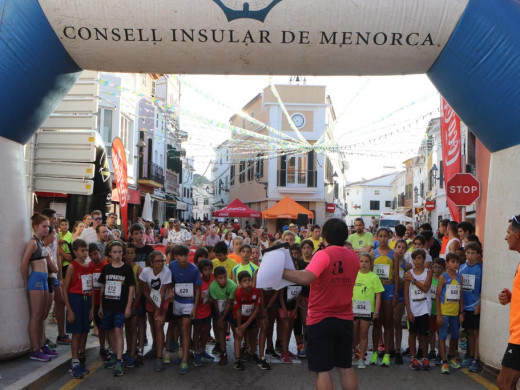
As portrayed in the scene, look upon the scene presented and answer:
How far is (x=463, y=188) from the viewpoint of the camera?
33.9 ft

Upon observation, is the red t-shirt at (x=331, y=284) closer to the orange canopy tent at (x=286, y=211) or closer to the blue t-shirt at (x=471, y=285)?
the blue t-shirt at (x=471, y=285)

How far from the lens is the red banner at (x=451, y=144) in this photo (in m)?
10.9

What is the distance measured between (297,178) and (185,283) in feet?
102

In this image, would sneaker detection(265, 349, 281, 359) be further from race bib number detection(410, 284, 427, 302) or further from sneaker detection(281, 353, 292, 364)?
race bib number detection(410, 284, 427, 302)

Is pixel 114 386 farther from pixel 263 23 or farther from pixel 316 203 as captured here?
pixel 316 203

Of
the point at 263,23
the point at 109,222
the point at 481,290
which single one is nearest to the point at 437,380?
the point at 481,290

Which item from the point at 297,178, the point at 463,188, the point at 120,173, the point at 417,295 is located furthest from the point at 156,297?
the point at 297,178

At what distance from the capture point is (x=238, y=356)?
687 cm

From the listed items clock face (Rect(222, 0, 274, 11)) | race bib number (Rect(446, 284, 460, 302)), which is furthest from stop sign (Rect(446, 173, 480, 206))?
clock face (Rect(222, 0, 274, 11))

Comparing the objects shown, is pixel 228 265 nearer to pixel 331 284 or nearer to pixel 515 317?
pixel 331 284

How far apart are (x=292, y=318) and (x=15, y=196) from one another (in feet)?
12.7

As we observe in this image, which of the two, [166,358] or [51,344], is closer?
[166,358]

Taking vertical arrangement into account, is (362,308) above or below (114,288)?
below

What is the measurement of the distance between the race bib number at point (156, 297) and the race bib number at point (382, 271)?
3.01 meters
